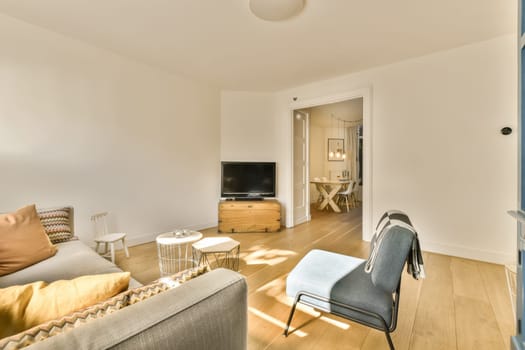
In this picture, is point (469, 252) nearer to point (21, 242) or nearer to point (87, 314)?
point (87, 314)

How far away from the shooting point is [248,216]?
13.5ft

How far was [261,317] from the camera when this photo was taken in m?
1.83

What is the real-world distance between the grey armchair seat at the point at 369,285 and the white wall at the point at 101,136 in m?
2.76

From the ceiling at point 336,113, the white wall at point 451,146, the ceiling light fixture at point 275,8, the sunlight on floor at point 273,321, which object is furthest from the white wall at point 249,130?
the sunlight on floor at point 273,321

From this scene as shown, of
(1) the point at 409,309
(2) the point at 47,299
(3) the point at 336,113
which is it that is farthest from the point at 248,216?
(3) the point at 336,113

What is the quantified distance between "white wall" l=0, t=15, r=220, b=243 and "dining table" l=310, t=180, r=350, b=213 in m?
3.10

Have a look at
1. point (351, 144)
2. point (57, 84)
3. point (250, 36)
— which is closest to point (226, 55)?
point (250, 36)

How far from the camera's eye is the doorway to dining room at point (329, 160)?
16.1 ft

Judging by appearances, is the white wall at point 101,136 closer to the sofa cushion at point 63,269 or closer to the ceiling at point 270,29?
the ceiling at point 270,29

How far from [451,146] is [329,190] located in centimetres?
354

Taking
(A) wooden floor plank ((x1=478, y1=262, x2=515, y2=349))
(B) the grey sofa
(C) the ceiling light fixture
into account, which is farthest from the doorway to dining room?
(B) the grey sofa

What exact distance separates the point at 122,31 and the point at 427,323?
394 cm

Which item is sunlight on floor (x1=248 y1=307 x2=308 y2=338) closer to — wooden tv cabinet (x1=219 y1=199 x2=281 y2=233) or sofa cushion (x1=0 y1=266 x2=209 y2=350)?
sofa cushion (x1=0 y1=266 x2=209 y2=350)

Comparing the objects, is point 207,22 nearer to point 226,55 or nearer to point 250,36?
point 250,36
